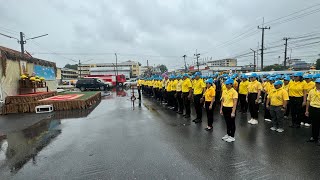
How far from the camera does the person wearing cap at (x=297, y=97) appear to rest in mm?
7421

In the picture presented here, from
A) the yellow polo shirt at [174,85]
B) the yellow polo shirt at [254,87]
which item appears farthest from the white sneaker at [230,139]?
the yellow polo shirt at [174,85]

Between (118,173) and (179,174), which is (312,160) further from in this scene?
(118,173)

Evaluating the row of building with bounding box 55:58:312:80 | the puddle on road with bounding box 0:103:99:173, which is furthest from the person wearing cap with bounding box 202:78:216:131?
the row of building with bounding box 55:58:312:80

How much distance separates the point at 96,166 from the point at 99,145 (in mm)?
1451

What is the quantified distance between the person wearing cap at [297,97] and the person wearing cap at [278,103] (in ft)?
2.92

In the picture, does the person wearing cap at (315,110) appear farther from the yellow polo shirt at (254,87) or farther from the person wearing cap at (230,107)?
the yellow polo shirt at (254,87)

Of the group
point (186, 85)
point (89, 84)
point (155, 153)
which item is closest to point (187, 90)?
point (186, 85)

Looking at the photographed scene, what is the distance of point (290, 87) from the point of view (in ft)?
25.4

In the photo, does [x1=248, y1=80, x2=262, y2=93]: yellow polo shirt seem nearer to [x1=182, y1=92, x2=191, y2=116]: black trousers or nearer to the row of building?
[x1=182, y1=92, x2=191, y2=116]: black trousers

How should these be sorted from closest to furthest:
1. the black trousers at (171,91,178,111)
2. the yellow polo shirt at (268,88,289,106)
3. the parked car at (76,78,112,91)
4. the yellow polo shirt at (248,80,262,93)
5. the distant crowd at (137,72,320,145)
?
the distant crowd at (137,72,320,145) → the yellow polo shirt at (268,88,289,106) → the yellow polo shirt at (248,80,262,93) → the black trousers at (171,91,178,111) → the parked car at (76,78,112,91)

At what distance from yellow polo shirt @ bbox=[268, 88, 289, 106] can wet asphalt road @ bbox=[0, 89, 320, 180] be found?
929 mm

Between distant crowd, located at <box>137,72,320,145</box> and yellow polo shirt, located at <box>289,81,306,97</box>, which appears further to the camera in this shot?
yellow polo shirt, located at <box>289,81,306,97</box>

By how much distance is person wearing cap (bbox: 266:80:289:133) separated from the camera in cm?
684

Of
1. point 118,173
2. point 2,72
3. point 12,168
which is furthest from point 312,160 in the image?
point 2,72
